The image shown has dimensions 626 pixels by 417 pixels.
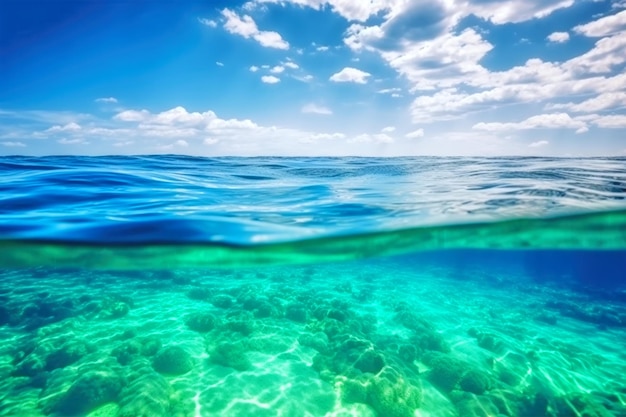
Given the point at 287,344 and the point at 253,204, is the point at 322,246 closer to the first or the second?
the point at 253,204

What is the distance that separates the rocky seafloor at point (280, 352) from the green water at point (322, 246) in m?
3.58

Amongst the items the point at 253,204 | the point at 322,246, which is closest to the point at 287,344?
the point at 322,246

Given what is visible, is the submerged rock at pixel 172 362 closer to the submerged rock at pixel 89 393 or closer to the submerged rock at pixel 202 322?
the submerged rock at pixel 89 393

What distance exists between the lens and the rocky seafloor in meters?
9.05

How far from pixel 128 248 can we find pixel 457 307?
20506 millimetres

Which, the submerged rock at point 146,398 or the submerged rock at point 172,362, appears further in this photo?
the submerged rock at point 172,362

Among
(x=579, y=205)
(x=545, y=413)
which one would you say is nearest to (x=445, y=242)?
(x=579, y=205)

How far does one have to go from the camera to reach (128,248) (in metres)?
7.84

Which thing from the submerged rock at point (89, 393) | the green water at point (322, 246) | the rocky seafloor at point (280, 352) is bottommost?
the rocky seafloor at point (280, 352)

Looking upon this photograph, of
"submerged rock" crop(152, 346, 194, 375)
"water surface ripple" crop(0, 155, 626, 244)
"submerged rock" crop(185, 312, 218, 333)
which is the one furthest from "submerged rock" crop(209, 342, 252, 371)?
"water surface ripple" crop(0, 155, 626, 244)

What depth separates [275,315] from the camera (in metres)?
15.1

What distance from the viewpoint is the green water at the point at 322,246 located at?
26.2 ft

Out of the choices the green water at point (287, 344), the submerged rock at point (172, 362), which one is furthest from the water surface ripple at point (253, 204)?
the submerged rock at point (172, 362)

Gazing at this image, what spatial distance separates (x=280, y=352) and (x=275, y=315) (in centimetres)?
335
